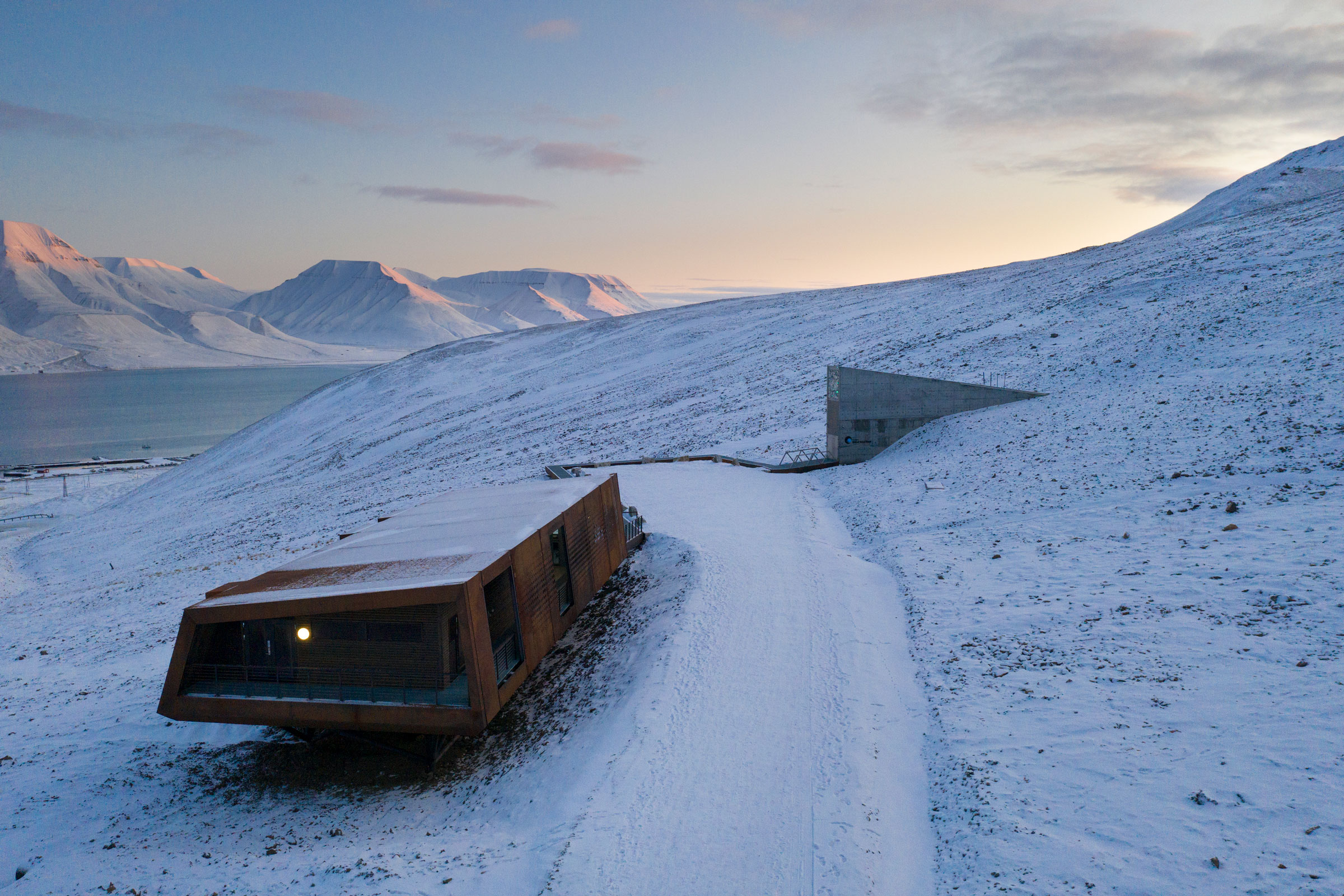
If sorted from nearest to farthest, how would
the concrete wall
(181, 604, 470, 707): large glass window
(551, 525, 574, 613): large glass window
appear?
1. (181, 604, 470, 707): large glass window
2. (551, 525, 574, 613): large glass window
3. the concrete wall

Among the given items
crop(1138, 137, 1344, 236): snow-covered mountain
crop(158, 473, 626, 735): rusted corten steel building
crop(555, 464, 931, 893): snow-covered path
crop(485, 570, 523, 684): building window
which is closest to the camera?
crop(555, 464, 931, 893): snow-covered path

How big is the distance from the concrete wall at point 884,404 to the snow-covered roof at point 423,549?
15383 mm

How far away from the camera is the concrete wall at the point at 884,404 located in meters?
31.4

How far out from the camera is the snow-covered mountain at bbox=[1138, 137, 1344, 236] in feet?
235

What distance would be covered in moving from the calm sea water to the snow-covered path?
324 feet

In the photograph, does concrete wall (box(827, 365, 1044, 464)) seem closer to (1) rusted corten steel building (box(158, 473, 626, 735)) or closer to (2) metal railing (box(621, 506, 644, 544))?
(2) metal railing (box(621, 506, 644, 544))

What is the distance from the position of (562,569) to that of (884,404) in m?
20.2

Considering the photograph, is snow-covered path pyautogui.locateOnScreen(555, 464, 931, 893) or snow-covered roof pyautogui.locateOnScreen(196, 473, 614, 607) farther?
snow-covered roof pyautogui.locateOnScreen(196, 473, 614, 607)

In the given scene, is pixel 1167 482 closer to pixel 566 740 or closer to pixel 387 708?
pixel 566 740

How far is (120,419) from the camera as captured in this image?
128m

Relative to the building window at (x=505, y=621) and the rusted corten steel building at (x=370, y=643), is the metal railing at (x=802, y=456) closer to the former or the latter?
the building window at (x=505, y=621)

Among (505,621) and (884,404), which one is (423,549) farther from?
(884,404)

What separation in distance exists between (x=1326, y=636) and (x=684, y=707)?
10.7m

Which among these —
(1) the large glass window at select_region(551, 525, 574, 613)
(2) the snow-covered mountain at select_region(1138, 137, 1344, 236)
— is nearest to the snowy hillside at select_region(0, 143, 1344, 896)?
(1) the large glass window at select_region(551, 525, 574, 613)
